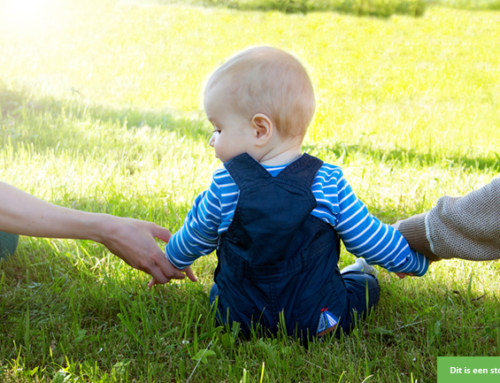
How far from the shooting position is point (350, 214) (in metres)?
2.06

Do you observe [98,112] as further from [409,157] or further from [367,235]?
[367,235]

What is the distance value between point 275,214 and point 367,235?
15.6 inches

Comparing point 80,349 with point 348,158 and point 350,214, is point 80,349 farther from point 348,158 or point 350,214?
point 348,158

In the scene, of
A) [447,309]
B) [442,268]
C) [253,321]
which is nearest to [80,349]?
[253,321]

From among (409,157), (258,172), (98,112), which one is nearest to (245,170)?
(258,172)

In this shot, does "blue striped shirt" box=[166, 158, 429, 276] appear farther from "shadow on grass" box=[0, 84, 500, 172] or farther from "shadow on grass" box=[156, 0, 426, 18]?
"shadow on grass" box=[156, 0, 426, 18]

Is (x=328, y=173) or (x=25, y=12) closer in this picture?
(x=328, y=173)

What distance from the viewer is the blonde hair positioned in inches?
76.1

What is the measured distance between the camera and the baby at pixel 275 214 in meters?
1.94

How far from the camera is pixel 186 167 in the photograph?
13.7 feet

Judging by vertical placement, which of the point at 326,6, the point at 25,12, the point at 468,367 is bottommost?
the point at 468,367

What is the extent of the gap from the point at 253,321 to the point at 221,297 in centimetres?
16

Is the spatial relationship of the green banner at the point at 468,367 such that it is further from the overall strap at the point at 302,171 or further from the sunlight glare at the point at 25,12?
the sunlight glare at the point at 25,12

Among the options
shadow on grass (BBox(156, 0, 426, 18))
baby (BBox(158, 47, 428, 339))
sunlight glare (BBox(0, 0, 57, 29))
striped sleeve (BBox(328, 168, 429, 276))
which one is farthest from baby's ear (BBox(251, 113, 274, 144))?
shadow on grass (BBox(156, 0, 426, 18))
